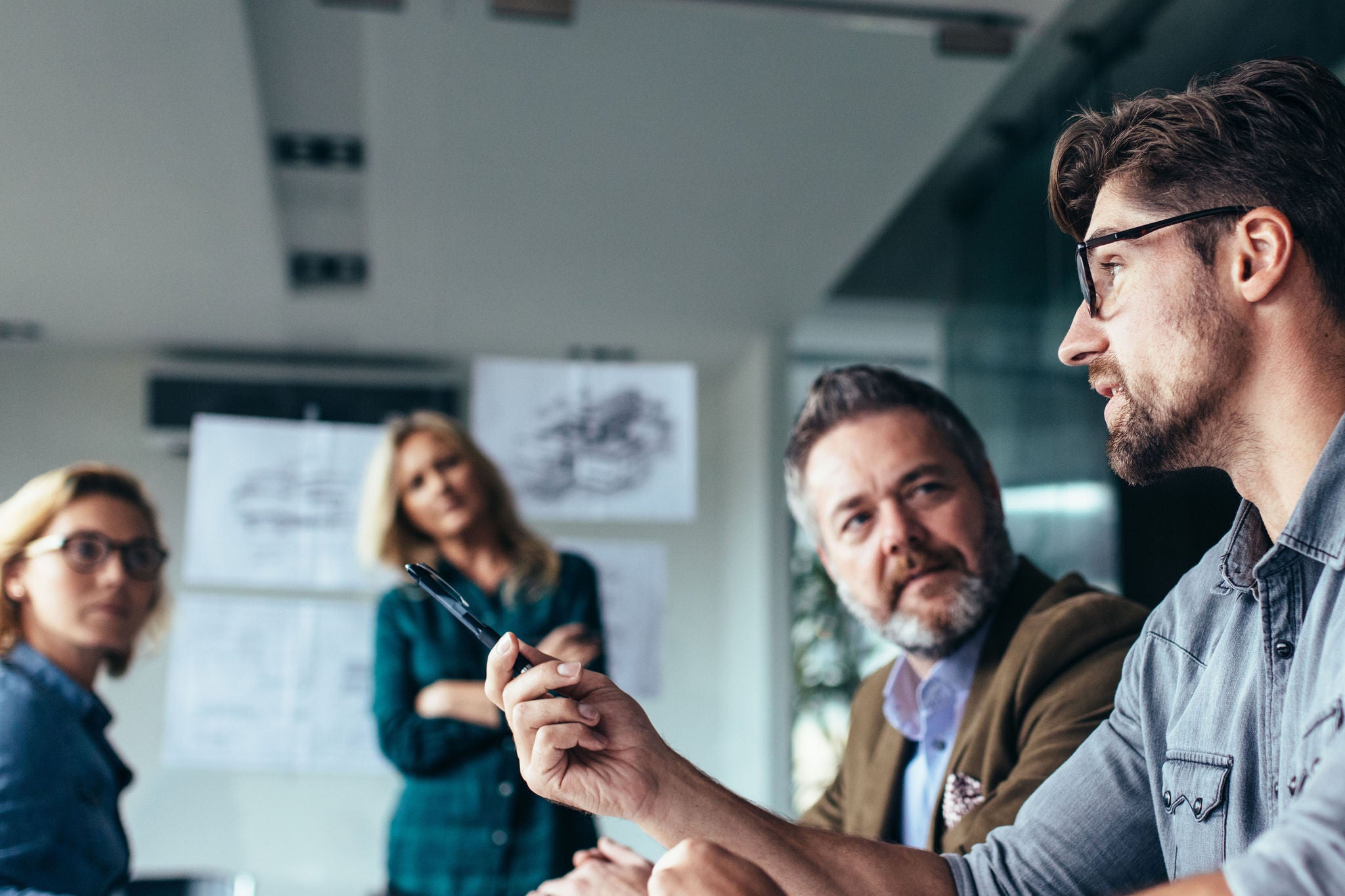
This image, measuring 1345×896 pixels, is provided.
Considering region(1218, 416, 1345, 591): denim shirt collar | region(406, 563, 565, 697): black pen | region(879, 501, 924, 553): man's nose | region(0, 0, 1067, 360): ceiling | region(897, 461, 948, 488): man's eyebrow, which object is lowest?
region(406, 563, 565, 697): black pen

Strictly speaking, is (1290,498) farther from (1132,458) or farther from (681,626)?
(681,626)

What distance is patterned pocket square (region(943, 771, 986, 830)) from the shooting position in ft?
4.53

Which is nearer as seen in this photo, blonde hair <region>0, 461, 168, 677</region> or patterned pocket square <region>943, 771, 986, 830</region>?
patterned pocket square <region>943, 771, 986, 830</region>

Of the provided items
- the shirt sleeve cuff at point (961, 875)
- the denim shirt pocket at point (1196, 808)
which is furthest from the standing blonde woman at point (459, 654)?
the denim shirt pocket at point (1196, 808)

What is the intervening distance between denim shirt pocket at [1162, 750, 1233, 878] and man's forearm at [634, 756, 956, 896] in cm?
23

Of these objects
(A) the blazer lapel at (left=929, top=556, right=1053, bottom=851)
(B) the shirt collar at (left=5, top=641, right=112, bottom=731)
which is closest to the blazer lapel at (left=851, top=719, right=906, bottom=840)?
(A) the blazer lapel at (left=929, top=556, right=1053, bottom=851)

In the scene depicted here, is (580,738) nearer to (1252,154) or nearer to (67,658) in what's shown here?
(1252,154)

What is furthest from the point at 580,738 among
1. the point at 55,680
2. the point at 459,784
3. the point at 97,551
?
the point at 459,784

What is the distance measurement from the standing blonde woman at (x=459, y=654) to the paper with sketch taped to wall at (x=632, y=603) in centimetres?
4

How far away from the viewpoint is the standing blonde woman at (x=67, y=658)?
144cm

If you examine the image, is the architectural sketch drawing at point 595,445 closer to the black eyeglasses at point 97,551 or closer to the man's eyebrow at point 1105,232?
the black eyeglasses at point 97,551

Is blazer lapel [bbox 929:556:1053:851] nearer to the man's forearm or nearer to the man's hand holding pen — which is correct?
the man's forearm

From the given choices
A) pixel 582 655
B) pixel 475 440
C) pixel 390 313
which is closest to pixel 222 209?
Answer: pixel 390 313

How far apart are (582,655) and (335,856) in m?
0.69
